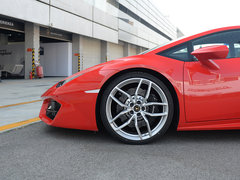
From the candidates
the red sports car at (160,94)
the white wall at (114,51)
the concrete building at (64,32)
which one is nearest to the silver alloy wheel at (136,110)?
the red sports car at (160,94)

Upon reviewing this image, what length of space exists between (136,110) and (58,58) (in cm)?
2127

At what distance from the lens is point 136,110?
7.07 feet

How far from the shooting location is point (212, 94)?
2.11 m

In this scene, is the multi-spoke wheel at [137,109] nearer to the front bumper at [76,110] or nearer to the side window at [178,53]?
the front bumper at [76,110]

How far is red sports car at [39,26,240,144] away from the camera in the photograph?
2.12m

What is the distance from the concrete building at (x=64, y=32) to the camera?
15656 millimetres

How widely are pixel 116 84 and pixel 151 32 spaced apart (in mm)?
42166

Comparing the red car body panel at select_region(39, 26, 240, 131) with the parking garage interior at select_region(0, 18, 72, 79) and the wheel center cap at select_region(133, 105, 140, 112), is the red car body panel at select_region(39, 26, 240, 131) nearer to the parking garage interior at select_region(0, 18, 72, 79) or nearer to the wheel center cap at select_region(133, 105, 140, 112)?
the wheel center cap at select_region(133, 105, 140, 112)

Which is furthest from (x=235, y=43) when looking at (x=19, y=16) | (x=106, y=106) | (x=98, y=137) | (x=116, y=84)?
(x=19, y=16)

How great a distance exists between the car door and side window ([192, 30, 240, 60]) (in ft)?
0.68

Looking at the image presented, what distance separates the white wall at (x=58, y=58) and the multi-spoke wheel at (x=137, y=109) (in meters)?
20.6

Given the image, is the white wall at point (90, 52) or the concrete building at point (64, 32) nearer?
the concrete building at point (64, 32)

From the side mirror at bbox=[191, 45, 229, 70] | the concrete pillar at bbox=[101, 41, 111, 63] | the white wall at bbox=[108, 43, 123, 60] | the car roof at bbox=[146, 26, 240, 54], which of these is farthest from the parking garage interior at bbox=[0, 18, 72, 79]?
the side mirror at bbox=[191, 45, 229, 70]

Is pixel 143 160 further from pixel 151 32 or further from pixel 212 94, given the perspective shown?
pixel 151 32
